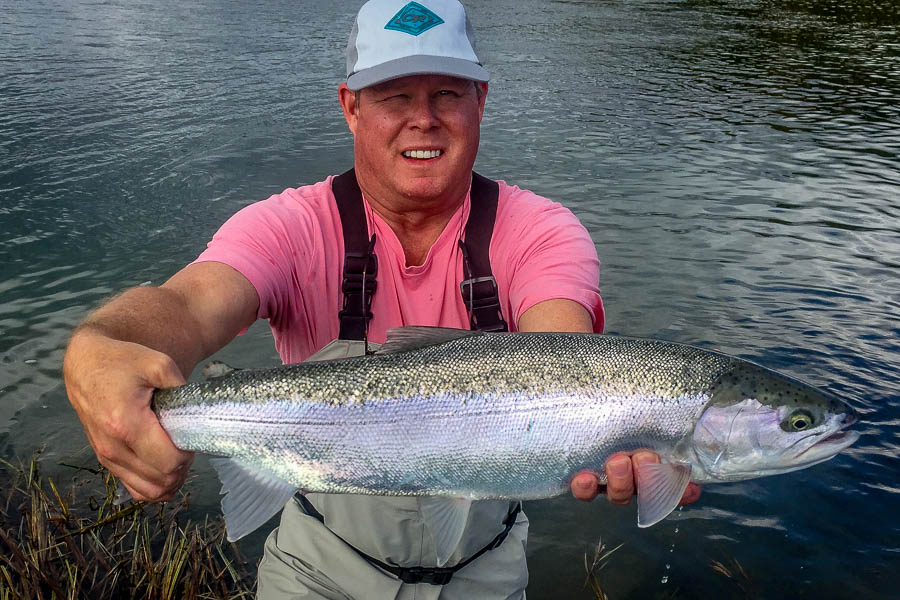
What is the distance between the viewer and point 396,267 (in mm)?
3635

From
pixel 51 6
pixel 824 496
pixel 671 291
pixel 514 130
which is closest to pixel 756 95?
pixel 514 130

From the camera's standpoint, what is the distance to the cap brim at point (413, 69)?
3482 millimetres

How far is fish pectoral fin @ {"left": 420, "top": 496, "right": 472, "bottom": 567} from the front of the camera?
9.22 ft

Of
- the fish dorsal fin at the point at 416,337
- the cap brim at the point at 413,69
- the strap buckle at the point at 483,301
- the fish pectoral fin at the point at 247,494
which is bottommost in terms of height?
the fish pectoral fin at the point at 247,494

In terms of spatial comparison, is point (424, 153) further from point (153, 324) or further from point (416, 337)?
point (153, 324)

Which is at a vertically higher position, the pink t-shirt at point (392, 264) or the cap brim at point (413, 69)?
the cap brim at point (413, 69)

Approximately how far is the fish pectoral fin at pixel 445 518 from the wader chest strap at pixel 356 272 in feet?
2.95

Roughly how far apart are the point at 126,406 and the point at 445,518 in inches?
46.3

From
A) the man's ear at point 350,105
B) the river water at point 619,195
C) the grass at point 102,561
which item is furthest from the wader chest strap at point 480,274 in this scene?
the river water at point 619,195

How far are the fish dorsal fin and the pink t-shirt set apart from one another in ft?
1.95

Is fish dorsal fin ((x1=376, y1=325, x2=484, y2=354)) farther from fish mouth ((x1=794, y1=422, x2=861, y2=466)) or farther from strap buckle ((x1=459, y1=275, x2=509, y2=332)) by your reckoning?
fish mouth ((x1=794, y1=422, x2=861, y2=466))

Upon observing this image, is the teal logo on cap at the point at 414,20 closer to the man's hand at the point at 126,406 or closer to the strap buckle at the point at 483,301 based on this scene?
the strap buckle at the point at 483,301

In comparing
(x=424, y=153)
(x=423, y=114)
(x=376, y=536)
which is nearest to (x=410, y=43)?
(x=423, y=114)

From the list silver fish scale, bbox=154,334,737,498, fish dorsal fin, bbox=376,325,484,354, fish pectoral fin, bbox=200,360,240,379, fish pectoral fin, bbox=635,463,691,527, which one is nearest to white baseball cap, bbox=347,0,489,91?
fish dorsal fin, bbox=376,325,484,354
